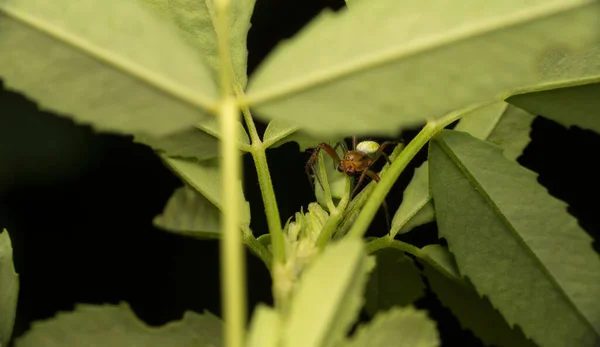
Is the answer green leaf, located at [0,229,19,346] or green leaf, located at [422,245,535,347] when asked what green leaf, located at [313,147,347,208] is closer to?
green leaf, located at [422,245,535,347]

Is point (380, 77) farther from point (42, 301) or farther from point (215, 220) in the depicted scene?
point (42, 301)

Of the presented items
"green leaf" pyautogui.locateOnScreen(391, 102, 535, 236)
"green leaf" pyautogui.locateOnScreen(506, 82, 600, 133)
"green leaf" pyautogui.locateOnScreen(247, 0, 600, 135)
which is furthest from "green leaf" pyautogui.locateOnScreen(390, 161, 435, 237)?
"green leaf" pyautogui.locateOnScreen(247, 0, 600, 135)

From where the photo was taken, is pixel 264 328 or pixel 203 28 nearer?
pixel 264 328

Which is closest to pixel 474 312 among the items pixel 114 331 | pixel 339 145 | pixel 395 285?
pixel 395 285

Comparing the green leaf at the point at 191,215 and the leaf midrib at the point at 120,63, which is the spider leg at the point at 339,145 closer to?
the green leaf at the point at 191,215

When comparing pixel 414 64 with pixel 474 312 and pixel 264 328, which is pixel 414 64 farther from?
pixel 474 312

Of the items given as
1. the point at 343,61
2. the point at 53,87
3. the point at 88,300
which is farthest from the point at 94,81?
the point at 88,300
